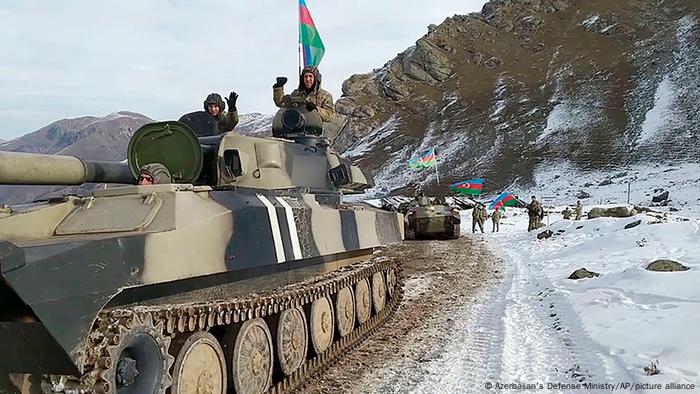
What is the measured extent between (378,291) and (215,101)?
3.87 metres

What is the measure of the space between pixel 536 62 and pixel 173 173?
96.6 meters

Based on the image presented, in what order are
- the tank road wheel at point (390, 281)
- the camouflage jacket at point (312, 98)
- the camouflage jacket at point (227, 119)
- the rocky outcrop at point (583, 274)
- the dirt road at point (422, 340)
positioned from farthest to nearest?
1. the rocky outcrop at point (583, 274)
2. the tank road wheel at point (390, 281)
3. the camouflage jacket at point (227, 119)
4. the camouflage jacket at point (312, 98)
5. the dirt road at point (422, 340)

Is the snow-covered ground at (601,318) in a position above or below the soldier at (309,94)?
below

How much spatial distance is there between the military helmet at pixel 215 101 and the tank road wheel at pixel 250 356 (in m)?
4.29

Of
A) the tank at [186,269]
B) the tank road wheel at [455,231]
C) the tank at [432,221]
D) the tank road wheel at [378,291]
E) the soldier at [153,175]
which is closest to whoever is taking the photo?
the tank at [186,269]

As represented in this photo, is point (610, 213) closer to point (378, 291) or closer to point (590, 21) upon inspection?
point (378, 291)

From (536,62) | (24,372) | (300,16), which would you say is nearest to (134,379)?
(24,372)

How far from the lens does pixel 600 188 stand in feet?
177

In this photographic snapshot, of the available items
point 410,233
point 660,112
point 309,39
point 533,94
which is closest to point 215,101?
point 309,39

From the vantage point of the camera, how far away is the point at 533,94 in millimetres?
85750

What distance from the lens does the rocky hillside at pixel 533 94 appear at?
68.9 metres

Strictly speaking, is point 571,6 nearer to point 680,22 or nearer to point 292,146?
point 680,22

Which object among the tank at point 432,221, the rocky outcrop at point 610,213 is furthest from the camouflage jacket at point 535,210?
the tank at point 432,221

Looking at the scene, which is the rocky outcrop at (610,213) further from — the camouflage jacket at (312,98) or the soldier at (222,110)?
the soldier at (222,110)
